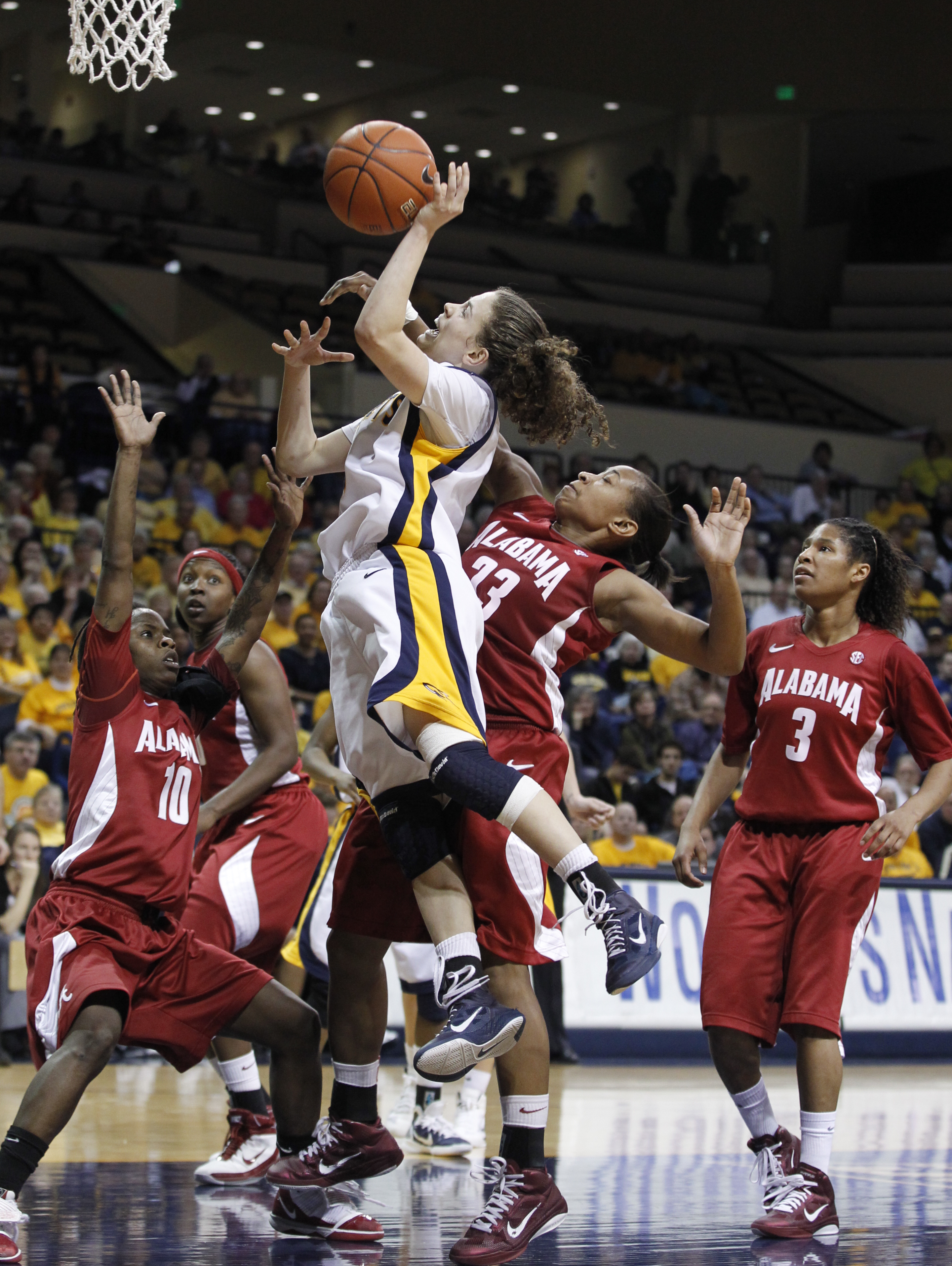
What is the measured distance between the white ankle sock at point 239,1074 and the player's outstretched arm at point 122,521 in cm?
178

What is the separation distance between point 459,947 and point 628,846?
6420 mm

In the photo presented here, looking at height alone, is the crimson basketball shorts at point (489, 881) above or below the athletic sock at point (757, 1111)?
above

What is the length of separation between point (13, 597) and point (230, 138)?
17.1 meters

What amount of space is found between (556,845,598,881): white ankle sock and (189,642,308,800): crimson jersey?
1.80 metres

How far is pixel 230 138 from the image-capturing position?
26.9 meters

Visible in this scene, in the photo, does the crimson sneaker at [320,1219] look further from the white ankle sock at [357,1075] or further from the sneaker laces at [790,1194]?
the sneaker laces at [790,1194]

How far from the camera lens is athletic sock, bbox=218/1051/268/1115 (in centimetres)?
523

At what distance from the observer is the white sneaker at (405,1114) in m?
6.27

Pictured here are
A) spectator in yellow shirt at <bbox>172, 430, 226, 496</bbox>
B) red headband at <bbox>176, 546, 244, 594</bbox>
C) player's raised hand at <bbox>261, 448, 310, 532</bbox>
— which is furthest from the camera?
spectator in yellow shirt at <bbox>172, 430, 226, 496</bbox>

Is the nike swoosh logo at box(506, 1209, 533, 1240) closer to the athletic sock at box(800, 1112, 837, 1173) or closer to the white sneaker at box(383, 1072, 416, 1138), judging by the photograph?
the athletic sock at box(800, 1112, 837, 1173)

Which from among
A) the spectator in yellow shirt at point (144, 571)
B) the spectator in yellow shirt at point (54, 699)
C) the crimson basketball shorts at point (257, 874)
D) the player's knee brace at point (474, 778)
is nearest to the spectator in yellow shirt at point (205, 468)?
the spectator in yellow shirt at point (144, 571)

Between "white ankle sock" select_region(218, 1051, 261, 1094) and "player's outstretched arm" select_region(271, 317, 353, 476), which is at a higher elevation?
"player's outstretched arm" select_region(271, 317, 353, 476)

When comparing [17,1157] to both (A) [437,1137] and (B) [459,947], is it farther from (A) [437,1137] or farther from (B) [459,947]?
(A) [437,1137]

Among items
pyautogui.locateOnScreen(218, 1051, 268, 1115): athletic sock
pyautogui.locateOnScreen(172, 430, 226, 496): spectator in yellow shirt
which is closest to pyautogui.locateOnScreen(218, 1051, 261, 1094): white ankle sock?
pyautogui.locateOnScreen(218, 1051, 268, 1115): athletic sock
